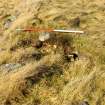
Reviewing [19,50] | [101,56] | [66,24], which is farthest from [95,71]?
[66,24]

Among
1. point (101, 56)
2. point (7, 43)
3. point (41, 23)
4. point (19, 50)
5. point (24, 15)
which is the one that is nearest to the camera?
point (101, 56)

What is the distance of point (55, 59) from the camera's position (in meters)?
6.71

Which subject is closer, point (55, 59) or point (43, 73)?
point (43, 73)

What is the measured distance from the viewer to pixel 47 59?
22.1ft

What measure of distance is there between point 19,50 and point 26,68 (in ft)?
3.87

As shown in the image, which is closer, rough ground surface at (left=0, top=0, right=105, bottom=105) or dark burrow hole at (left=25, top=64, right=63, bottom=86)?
rough ground surface at (left=0, top=0, right=105, bottom=105)

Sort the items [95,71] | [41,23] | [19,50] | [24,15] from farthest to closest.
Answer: [24,15]
[41,23]
[19,50]
[95,71]

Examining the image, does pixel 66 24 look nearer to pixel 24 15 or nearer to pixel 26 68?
pixel 24 15

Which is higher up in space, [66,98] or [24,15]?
[24,15]

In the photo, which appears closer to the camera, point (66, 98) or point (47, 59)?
point (66, 98)

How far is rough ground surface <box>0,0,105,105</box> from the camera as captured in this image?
18.4 ft

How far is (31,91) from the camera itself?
5.74 meters

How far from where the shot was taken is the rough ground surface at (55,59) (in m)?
5.62

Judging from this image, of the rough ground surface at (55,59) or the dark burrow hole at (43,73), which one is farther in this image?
the dark burrow hole at (43,73)
